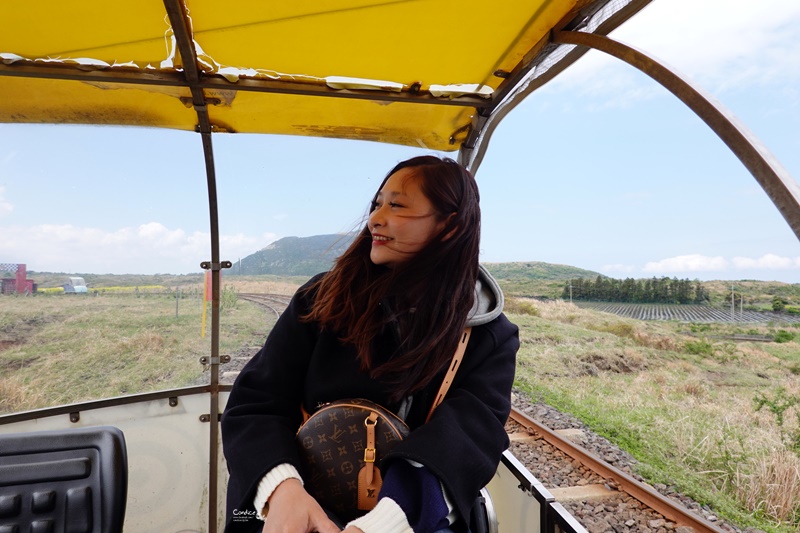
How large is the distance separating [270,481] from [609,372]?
658 cm

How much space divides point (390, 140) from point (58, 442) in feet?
7.50

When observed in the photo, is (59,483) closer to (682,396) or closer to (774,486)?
(774,486)

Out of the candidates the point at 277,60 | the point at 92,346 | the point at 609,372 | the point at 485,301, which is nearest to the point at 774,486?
the point at 609,372

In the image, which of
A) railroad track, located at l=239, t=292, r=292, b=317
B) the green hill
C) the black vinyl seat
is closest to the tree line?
the green hill

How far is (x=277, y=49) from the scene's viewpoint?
2.15 m

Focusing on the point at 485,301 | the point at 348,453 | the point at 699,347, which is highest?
the point at 485,301

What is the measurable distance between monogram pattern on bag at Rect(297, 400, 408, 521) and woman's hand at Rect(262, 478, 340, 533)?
0.08 m

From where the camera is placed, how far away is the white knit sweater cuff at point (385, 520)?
1240mm

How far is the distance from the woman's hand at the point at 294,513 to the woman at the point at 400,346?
0.05 meters

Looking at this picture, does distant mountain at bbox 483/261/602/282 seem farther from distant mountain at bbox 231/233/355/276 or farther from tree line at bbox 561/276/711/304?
distant mountain at bbox 231/233/355/276

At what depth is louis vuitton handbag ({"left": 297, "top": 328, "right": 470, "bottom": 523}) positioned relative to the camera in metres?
1.43

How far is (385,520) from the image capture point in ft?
4.11

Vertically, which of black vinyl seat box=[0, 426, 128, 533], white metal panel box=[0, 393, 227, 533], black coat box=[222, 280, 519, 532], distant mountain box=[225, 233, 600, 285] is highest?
distant mountain box=[225, 233, 600, 285]

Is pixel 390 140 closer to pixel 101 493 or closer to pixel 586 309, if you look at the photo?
pixel 101 493
